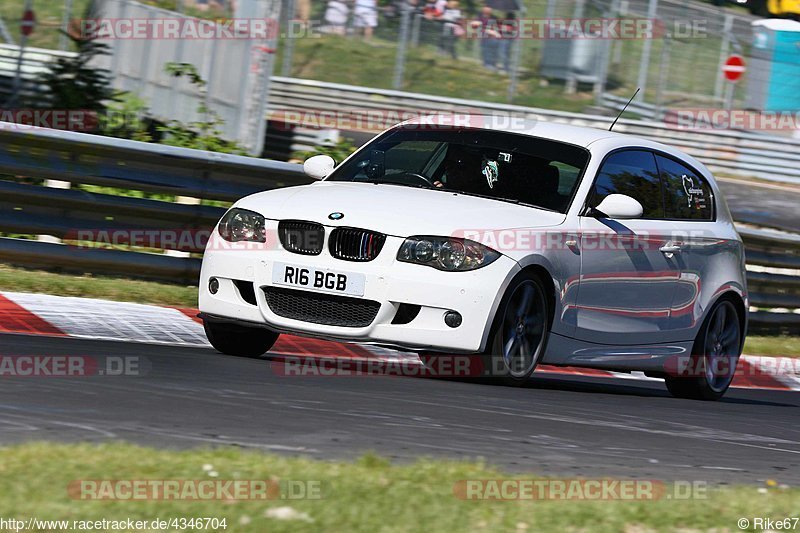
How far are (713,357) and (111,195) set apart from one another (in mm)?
4283

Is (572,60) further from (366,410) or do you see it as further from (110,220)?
(366,410)

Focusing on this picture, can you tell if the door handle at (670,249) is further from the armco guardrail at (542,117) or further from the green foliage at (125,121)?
the armco guardrail at (542,117)

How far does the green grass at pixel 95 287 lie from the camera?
9.70 m

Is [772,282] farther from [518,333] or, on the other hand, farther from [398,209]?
[398,209]

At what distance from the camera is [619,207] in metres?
8.14

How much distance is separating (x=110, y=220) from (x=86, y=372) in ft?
12.7

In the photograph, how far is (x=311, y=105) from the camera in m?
29.6

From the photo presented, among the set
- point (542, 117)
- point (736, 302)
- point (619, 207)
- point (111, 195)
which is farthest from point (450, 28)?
point (619, 207)

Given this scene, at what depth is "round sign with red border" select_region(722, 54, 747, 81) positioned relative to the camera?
27812mm

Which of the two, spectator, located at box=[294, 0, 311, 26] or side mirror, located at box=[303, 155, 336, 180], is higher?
spectator, located at box=[294, 0, 311, 26]

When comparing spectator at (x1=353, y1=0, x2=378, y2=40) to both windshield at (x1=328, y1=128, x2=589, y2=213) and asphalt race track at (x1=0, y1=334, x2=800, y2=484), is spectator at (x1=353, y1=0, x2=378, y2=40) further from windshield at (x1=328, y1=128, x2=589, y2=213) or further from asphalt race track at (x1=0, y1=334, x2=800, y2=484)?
asphalt race track at (x1=0, y1=334, x2=800, y2=484)

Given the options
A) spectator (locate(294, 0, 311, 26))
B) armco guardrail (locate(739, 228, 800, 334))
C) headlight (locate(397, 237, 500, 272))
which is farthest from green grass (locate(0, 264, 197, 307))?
spectator (locate(294, 0, 311, 26))

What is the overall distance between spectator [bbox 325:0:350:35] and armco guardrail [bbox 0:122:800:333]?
15.9 m

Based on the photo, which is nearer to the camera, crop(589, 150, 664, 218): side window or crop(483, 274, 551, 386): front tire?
crop(483, 274, 551, 386): front tire
